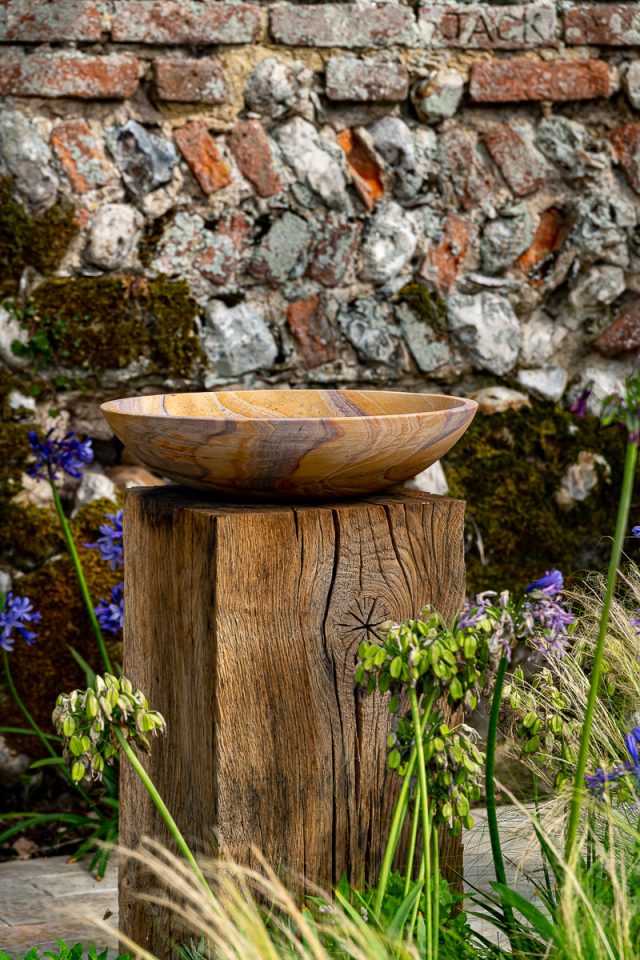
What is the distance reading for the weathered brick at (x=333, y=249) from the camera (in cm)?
309

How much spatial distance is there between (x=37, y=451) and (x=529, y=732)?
1471 mm

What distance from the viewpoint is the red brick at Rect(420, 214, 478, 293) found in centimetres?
320

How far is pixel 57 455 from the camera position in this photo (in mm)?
2754

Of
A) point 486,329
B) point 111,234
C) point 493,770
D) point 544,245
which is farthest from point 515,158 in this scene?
point 493,770

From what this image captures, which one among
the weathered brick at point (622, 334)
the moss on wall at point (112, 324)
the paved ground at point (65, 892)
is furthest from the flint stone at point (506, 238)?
the paved ground at point (65, 892)

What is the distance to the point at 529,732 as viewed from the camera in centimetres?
174

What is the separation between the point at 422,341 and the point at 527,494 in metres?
0.55

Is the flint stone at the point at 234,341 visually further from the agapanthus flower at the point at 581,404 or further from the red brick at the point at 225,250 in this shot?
the agapanthus flower at the point at 581,404

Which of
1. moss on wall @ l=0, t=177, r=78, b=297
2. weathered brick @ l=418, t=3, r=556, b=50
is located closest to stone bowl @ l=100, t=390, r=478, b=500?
moss on wall @ l=0, t=177, r=78, b=297

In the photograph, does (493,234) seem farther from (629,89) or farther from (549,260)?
(629,89)

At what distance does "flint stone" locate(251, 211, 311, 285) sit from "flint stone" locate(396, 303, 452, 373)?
33 centimetres

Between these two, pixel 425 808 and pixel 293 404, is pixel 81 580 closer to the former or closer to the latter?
pixel 293 404

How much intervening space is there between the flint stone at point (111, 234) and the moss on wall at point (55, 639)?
657mm

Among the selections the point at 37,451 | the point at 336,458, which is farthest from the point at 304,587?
the point at 37,451
